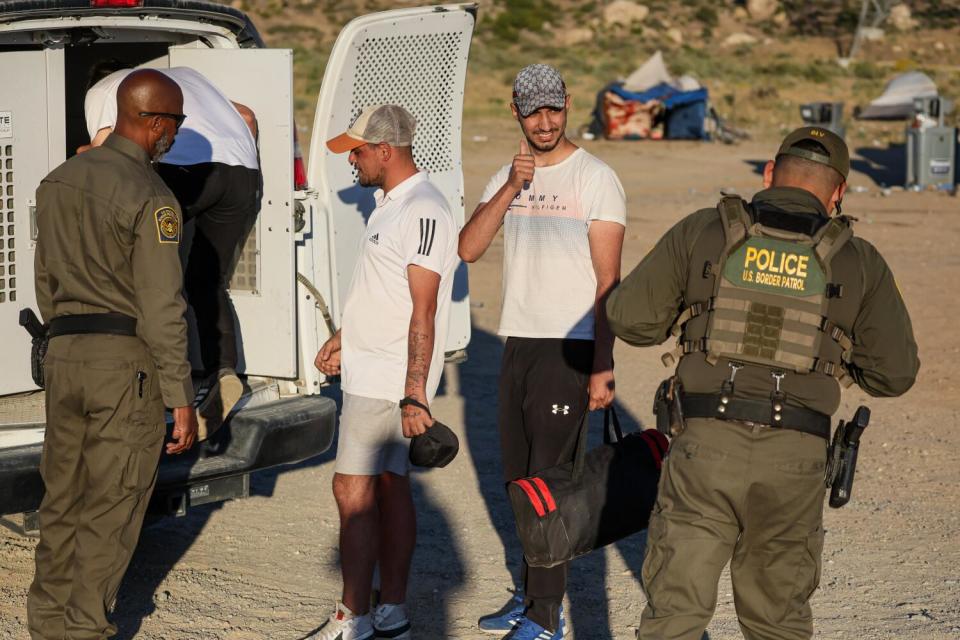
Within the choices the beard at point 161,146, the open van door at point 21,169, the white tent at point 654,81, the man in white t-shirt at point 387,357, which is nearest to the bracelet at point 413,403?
the man in white t-shirt at point 387,357

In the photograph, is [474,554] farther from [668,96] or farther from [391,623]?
[668,96]

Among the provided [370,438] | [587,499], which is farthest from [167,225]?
[587,499]

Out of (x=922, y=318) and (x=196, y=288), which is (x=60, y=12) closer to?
(x=196, y=288)

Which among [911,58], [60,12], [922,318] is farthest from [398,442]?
[911,58]

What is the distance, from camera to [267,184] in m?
5.19

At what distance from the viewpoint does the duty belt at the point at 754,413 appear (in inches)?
136

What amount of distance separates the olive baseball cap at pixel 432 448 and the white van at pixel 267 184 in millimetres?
873

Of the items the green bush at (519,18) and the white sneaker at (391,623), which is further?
the green bush at (519,18)

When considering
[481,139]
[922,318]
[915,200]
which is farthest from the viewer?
[481,139]

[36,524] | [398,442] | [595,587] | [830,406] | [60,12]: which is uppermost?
[60,12]

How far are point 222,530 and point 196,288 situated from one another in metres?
1.24

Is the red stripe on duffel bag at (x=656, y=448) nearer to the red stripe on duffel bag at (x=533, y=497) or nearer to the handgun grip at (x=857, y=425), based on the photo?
the red stripe on duffel bag at (x=533, y=497)

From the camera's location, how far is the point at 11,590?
505 cm

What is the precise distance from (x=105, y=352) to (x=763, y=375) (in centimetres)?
197
